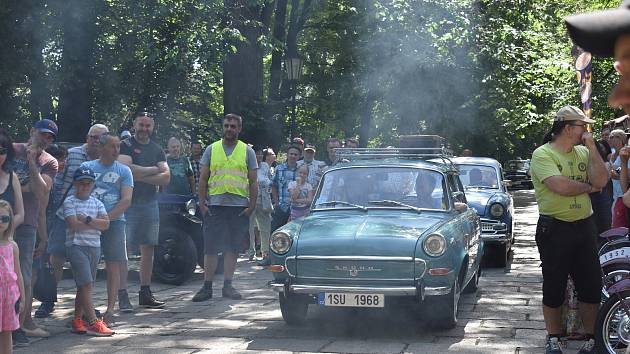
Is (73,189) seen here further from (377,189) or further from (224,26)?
(224,26)

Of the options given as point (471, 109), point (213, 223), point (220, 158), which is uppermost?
point (471, 109)

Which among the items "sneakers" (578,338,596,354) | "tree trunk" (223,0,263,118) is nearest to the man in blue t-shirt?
"sneakers" (578,338,596,354)

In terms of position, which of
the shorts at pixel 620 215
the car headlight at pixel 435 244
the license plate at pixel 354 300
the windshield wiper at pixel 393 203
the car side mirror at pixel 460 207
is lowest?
the license plate at pixel 354 300

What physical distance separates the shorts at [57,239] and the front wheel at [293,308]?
2.15m

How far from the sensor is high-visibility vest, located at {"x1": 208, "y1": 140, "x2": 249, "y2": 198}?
409 inches

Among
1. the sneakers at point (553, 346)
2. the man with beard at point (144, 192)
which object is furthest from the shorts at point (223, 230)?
the sneakers at point (553, 346)

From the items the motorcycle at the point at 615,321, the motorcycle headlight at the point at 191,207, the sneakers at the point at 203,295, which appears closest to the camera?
the motorcycle at the point at 615,321

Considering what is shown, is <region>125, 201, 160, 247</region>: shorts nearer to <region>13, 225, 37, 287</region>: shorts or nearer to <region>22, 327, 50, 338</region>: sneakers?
<region>22, 327, 50, 338</region>: sneakers

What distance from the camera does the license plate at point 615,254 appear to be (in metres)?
7.57

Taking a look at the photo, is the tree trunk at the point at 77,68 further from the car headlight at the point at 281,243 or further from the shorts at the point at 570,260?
the shorts at the point at 570,260

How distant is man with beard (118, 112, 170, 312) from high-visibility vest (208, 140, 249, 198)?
72 cm

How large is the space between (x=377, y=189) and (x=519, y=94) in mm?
20148

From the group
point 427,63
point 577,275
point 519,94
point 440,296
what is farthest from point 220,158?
point 519,94

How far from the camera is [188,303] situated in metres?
10.1
